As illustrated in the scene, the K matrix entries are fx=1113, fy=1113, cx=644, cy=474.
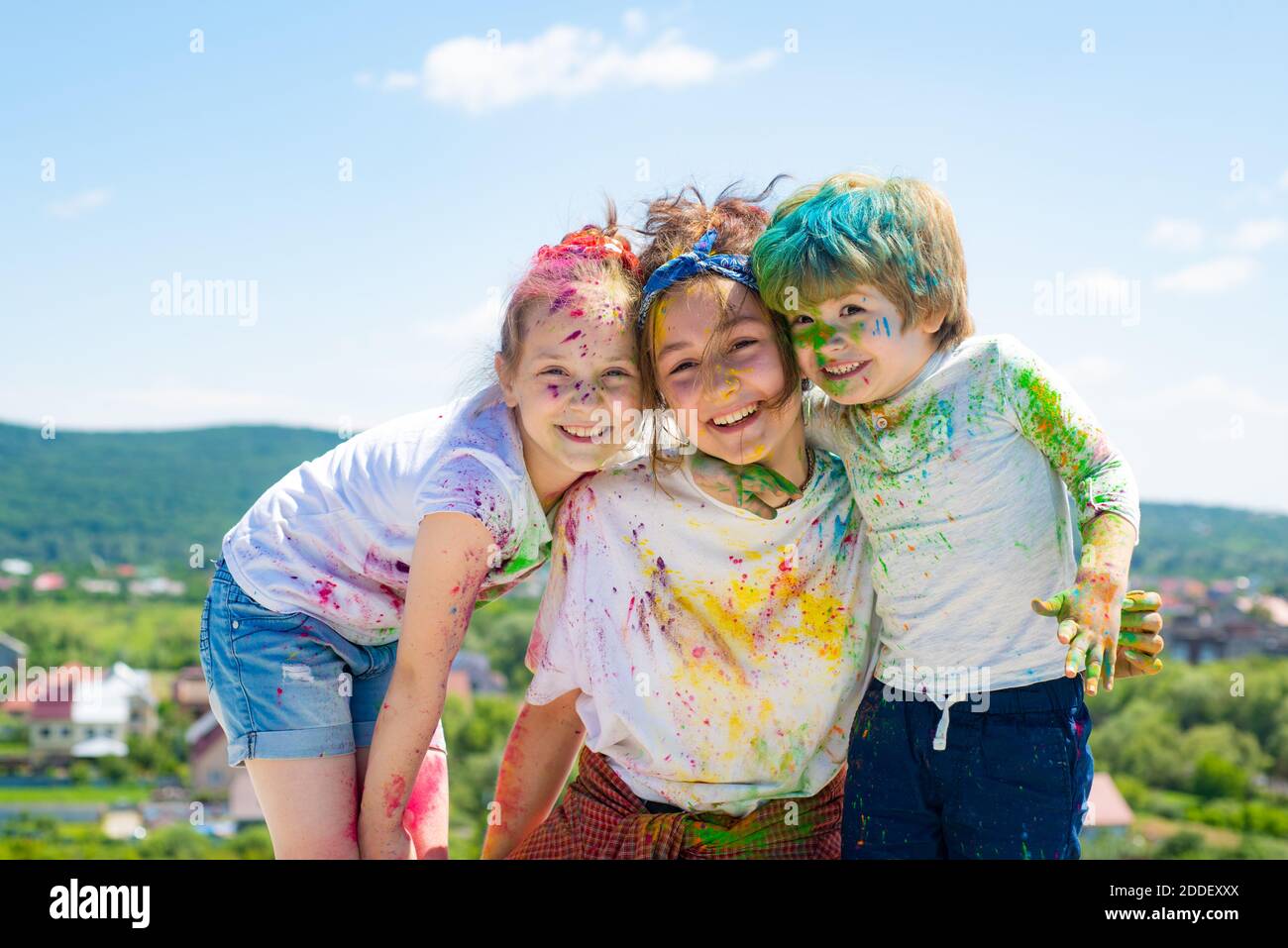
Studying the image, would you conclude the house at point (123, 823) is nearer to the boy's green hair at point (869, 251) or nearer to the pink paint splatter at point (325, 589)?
the pink paint splatter at point (325, 589)

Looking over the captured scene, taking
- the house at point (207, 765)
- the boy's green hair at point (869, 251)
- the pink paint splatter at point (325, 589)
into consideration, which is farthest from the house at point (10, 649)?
the boy's green hair at point (869, 251)

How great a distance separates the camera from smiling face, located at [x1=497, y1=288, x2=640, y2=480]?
9.40 ft

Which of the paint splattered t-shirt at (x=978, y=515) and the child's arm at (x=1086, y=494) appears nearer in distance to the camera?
the child's arm at (x=1086, y=494)

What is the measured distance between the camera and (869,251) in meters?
2.71

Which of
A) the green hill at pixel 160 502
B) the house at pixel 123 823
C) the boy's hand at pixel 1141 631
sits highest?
the boy's hand at pixel 1141 631

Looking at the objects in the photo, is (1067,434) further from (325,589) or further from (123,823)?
(123,823)

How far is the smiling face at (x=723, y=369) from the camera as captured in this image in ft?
9.18

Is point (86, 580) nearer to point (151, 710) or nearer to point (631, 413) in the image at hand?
point (151, 710)

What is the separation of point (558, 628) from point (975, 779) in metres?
1.16

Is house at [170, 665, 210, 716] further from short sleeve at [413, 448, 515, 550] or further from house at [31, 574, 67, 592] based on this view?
short sleeve at [413, 448, 515, 550]

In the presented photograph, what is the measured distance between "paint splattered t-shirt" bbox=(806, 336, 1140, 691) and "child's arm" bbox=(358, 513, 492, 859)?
1077 mm

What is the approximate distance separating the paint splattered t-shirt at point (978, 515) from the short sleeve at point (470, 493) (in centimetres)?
97
